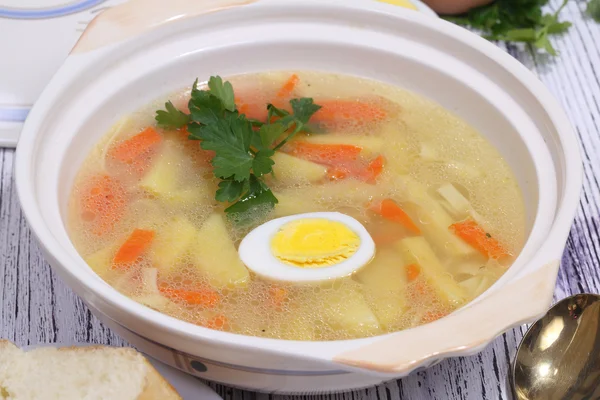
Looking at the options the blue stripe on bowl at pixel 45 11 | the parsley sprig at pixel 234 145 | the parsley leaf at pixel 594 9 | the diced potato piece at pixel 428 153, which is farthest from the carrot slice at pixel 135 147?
the parsley leaf at pixel 594 9

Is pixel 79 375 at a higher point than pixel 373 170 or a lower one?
lower

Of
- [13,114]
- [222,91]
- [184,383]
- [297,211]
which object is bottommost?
[13,114]

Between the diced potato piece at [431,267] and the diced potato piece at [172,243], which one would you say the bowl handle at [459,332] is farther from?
the diced potato piece at [172,243]

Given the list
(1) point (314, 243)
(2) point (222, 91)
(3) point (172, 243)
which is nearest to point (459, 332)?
(1) point (314, 243)

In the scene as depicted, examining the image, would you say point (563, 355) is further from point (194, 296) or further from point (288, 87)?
point (288, 87)

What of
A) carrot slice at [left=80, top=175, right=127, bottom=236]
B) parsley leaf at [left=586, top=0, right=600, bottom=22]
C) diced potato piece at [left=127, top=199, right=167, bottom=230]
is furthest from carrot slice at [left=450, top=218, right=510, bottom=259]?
parsley leaf at [left=586, top=0, right=600, bottom=22]

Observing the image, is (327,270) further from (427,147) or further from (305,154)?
(427,147)

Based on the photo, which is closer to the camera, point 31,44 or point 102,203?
point 102,203
